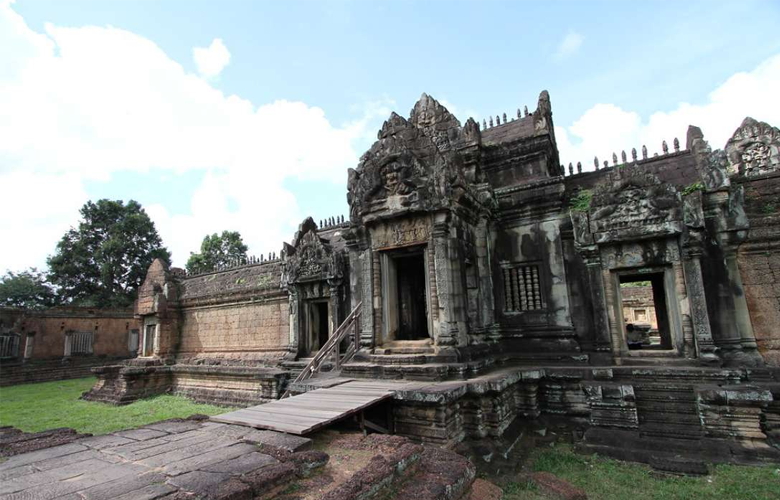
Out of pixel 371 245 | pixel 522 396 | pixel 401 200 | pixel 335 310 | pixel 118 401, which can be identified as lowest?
pixel 118 401

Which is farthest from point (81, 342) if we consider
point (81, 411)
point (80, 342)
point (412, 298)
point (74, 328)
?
point (412, 298)

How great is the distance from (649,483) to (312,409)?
14.7ft

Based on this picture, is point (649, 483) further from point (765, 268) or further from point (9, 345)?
point (9, 345)

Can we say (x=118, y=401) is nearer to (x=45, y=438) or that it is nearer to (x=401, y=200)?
(x=45, y=438)

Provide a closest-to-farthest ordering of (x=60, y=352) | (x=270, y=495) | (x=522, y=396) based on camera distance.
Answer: (x=270, y=495)
(x=522, y=396)
(x=60, y=352)

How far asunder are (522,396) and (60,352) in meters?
28.0

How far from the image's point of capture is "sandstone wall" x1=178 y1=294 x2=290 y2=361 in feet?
45.4

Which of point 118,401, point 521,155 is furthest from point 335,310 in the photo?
point 118,401

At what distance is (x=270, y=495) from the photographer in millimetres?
3201

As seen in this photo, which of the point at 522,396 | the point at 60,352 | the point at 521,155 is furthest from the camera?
the point at 60,352

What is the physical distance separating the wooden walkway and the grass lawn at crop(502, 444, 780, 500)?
2.18 m

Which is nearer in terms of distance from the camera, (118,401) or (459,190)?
(459,190)

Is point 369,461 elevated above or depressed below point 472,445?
above

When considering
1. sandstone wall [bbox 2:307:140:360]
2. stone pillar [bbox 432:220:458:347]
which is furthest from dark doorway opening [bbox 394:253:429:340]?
sandstone wall [bbox 2:307:140:360]
